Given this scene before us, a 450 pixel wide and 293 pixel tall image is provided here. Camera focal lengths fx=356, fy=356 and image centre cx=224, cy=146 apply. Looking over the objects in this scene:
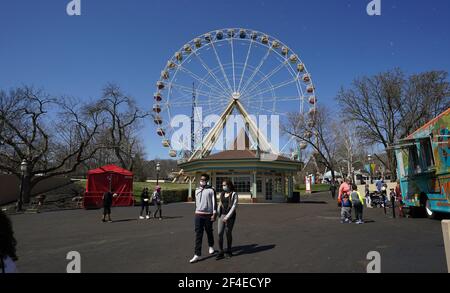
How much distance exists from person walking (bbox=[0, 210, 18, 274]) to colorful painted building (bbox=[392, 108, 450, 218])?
1226 centimetres

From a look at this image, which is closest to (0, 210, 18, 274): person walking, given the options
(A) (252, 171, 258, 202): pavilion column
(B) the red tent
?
(B) the red tent

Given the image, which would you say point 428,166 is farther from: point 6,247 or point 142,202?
point 6,247

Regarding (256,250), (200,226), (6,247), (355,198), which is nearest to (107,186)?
(355,198)

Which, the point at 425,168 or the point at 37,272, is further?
the point at 425,168

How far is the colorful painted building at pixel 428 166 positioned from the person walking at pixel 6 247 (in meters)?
12.3

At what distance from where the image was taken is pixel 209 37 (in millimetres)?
36531

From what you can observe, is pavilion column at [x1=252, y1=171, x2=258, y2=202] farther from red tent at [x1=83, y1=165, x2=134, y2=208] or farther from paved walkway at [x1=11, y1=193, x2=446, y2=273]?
paved walkway at [x1=11, y1=193, x2=446, y2=273]

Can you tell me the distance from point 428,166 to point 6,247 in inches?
541

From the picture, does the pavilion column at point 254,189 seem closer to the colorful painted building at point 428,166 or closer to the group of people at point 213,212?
the colorful painted building at point 428,166

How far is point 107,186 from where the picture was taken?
92.9 ft

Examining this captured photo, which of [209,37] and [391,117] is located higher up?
[209,37]

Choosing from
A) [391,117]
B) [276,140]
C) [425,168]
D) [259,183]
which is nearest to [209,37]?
[276,140]

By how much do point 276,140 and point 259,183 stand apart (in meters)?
5.07
